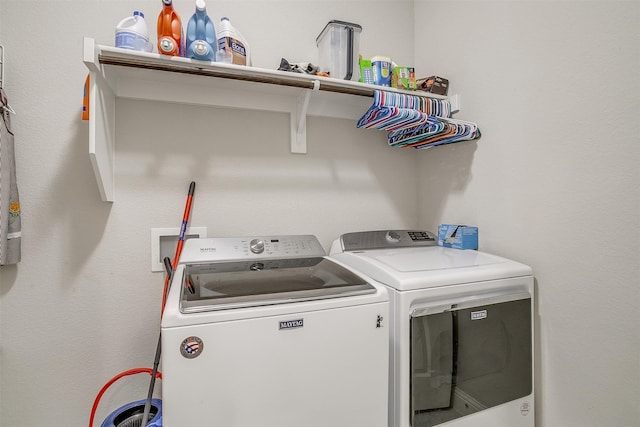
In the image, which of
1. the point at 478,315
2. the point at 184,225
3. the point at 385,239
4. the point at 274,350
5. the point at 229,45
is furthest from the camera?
the point at 385,239

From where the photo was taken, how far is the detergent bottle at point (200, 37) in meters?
1.24

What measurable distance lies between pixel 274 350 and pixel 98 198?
113cm

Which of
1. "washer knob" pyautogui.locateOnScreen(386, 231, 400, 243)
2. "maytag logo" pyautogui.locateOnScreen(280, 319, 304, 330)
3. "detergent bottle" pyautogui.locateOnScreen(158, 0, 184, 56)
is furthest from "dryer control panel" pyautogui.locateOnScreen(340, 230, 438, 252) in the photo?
"detergent bottle" pyautogui.locateOnScreen(158, 0, 184, 56)

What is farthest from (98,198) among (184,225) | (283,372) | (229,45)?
(283,372)

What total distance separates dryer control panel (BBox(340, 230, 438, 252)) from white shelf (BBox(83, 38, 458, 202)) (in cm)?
58

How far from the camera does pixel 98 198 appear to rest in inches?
57.4

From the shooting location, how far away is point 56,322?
1.40m

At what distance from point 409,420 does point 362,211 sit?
1118 mm

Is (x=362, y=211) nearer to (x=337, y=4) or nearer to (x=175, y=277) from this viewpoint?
(x=175, y=277)

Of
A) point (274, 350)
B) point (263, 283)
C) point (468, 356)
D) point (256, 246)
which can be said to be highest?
point (256, 246)

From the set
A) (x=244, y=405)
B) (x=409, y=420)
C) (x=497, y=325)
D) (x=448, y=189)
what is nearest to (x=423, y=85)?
(x=448, y=189)

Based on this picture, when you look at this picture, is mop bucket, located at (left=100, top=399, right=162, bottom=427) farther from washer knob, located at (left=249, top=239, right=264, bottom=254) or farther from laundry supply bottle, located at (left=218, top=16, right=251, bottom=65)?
laundry supply bottle, located at (left=218, top=16, right=251, bottom=65)

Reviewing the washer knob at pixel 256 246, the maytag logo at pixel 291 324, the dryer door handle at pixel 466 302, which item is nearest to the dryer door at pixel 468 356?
the dryer door handle at pixel 466 302

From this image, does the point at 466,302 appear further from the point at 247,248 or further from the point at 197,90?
the point at 197,90
